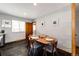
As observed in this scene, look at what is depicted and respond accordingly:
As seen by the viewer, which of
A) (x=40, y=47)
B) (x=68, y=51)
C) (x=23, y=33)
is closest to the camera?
(x=40, y=47)

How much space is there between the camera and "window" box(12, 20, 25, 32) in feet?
17.2

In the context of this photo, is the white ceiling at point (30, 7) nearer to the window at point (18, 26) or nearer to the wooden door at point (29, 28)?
the window at point (18, 26)

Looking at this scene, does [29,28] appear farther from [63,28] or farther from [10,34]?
[63,28]

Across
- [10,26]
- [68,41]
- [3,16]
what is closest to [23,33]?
[10,26]

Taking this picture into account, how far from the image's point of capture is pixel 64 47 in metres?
3.15

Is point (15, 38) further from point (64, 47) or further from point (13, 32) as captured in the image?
point (64, 47)

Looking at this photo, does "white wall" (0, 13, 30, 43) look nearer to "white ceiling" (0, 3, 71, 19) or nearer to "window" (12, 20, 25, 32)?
"window" (12, 20, 25, 32)

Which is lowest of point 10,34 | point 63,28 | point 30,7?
point 10,34

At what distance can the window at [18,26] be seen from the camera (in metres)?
5.25

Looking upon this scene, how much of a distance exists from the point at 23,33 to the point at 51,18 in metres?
3.19

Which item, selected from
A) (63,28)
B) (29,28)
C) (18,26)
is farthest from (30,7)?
(29,28)

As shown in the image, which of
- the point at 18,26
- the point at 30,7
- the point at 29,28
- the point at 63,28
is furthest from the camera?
the point at 29,28

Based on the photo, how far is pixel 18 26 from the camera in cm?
574

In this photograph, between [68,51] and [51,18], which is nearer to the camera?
[68,51]
